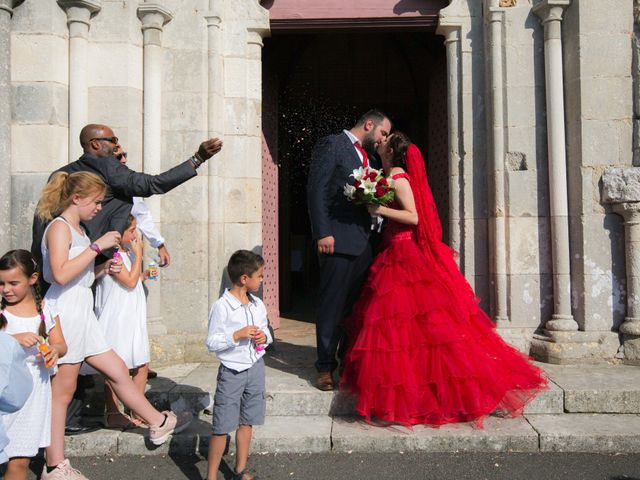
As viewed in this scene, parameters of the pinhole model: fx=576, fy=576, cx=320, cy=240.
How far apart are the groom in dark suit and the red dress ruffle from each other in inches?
12.8

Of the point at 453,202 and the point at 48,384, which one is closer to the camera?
the point at 48,384

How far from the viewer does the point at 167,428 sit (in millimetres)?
3734

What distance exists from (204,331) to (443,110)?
366cm

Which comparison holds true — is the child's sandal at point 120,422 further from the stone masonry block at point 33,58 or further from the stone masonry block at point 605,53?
the stone masonry block at point 605,53

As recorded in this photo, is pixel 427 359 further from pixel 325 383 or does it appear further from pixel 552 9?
pixel 552 9

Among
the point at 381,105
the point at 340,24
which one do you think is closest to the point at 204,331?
the point at 340,24

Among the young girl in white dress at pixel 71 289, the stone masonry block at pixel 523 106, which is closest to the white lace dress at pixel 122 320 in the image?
the young girl in white dress at pixel 71 289

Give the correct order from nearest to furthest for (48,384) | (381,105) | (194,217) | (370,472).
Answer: (48,384)
(370,472)
(194,217)
(381,105)

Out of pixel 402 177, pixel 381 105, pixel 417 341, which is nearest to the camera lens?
pixel 417 341

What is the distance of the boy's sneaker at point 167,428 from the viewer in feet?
12.1

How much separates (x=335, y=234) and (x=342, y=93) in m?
6.56

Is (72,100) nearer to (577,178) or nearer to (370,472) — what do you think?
(370,472)

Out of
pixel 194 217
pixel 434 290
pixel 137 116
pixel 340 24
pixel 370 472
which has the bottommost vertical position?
pixel 370 472

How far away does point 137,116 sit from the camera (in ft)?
17.7
